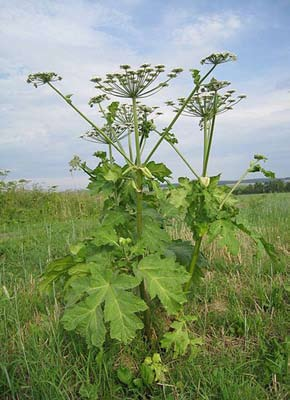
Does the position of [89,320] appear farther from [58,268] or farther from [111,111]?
[111,111]

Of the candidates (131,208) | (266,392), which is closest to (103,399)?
(266,392)

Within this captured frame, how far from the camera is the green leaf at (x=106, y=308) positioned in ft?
7.10

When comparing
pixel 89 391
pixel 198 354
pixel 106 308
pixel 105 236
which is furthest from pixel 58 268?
pixel 198 354

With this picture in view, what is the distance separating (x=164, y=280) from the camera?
7.64 ft

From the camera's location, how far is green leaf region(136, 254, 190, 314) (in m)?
2.29

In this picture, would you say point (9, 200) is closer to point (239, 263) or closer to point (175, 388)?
point (239, 263)

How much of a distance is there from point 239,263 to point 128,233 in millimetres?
2053

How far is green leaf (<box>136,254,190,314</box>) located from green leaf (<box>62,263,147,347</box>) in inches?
3.6

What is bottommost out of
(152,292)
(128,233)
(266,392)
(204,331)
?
(266,392)

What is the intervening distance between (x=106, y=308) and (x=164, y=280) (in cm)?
37

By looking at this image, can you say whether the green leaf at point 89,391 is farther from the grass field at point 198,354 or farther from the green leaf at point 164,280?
the green leaf at point 164,280

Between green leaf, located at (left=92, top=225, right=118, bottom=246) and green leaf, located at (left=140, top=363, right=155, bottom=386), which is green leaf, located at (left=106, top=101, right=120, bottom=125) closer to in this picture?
green leaf, located at (left=92, top=225, right=118, bottom=246)

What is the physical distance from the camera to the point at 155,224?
2584mm

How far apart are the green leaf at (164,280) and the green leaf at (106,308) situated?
91 mm
